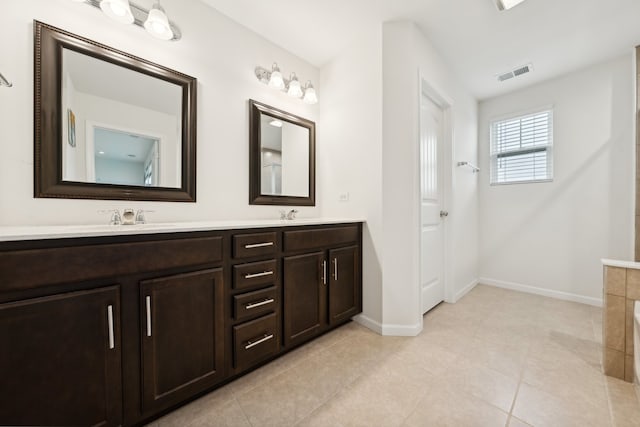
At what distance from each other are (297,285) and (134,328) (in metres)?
0.93

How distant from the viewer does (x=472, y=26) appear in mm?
2088

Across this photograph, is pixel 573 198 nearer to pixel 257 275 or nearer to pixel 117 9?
pixel 257 275

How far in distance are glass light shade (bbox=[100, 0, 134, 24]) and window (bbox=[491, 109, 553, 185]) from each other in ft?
13.1

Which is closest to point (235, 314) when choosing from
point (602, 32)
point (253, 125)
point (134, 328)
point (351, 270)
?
point (134, 328)

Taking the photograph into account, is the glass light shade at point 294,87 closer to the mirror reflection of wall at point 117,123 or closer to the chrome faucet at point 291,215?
the mirror reflection of wall at point 117,123

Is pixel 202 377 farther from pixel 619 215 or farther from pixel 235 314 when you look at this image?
pixel 619 215

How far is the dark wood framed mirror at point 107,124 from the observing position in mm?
1266

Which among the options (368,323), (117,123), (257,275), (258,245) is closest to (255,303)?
(257,275)

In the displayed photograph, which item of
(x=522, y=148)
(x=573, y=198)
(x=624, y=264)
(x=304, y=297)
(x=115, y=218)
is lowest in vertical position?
(x=304, y=297)

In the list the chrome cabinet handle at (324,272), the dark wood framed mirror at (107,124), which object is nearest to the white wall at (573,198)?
the chrome cabinet handle at (324,272)

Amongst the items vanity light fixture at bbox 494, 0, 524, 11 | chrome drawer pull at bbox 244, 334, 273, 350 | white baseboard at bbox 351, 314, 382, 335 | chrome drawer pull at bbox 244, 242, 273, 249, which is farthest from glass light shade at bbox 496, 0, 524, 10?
chrome drawer pull at bbox 244, 334, 273, 350

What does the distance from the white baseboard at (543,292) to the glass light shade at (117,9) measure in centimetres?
447

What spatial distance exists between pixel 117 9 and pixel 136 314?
1631 mm

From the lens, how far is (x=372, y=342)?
1.93 metres
